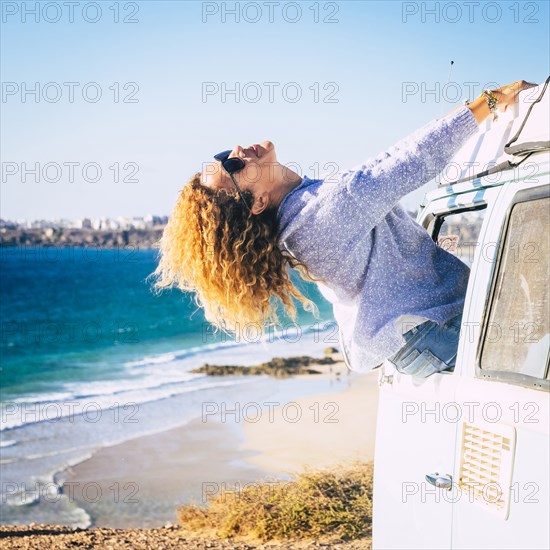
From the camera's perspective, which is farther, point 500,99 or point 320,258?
point 320,258

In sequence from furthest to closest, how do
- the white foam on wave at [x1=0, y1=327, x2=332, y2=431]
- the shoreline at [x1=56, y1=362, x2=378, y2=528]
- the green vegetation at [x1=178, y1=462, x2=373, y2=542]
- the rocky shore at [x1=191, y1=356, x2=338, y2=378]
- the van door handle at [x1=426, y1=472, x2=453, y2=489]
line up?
the rocky shore at [x1=191, y1=356, x2=338, y2=378] < the white foam on wave at [x1=0, y1=327, x2=332, y2=431] < the shoreline at [x1=56, y1=362, x2=378, y2=528] < the green vegetation at [x1=178, y1=462, x2=373, y2=542] < the van door handle at [x1=426, y1=472, x2=453, y2=489]

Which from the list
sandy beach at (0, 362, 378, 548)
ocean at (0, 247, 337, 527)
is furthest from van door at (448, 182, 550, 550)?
sandy beach at (0, 362, 378, 548)

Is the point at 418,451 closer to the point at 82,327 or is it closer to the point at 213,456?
the point at 213,456

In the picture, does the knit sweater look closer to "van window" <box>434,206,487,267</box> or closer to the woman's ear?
the woman's ear

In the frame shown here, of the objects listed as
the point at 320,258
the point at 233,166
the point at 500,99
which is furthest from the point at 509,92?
the point at 233,166

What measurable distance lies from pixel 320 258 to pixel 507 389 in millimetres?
811

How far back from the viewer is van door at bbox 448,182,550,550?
7.76 feet

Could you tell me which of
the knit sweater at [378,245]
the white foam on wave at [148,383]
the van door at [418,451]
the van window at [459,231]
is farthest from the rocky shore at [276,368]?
the knit sweater at [378,245]

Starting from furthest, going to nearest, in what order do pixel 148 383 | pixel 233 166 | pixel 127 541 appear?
pixel 148 383
pixel 127 541
pixel 233 166

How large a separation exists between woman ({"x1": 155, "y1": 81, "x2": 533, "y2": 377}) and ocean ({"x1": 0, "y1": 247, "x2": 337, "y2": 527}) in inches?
10.6

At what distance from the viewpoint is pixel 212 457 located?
492 inches

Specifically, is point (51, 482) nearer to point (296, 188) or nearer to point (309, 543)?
point (309, 543)

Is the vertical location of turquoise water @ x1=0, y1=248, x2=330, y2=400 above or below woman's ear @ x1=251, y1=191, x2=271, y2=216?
below

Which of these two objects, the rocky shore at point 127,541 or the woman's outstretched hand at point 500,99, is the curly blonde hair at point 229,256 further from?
the rocky shore at point 127,541
